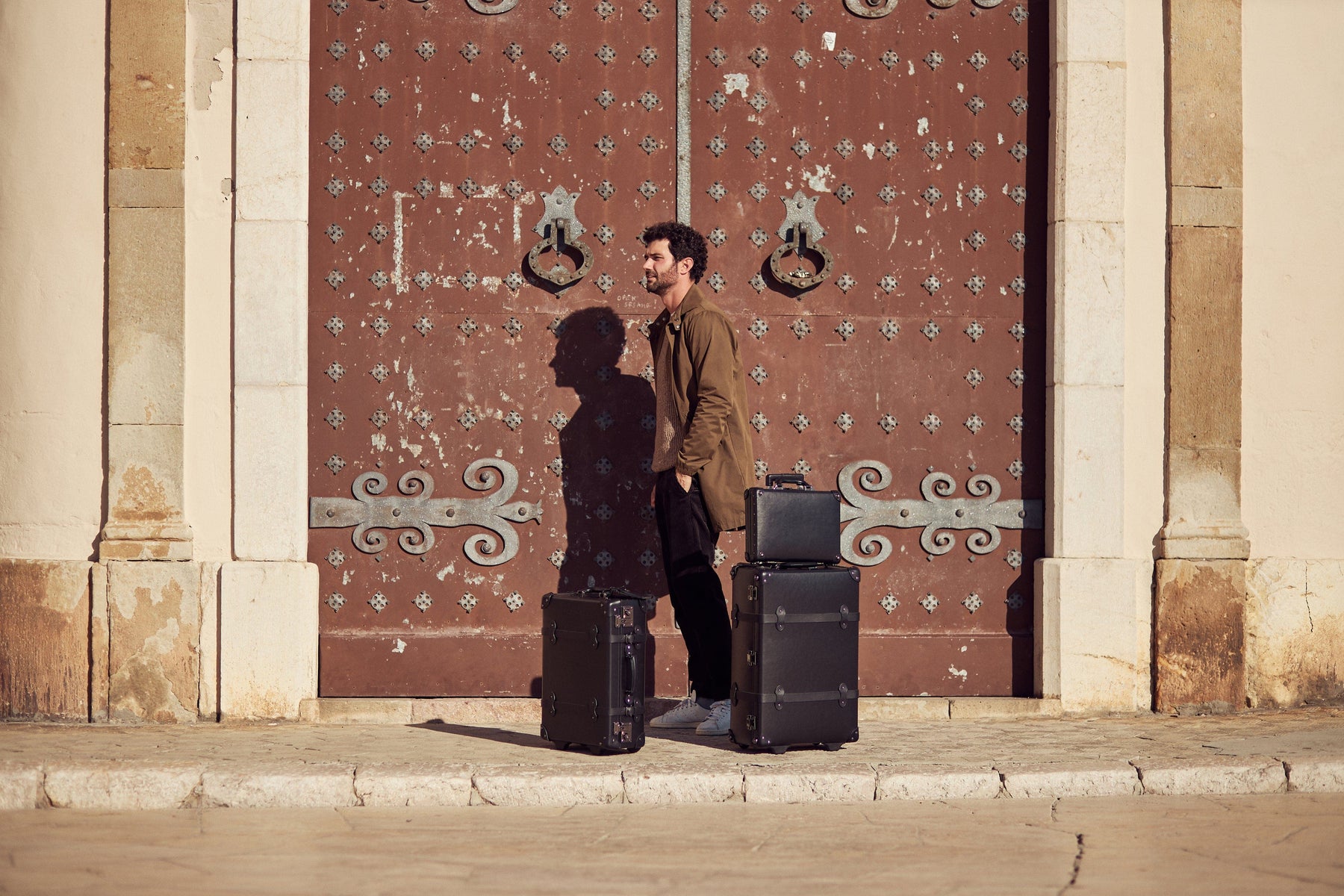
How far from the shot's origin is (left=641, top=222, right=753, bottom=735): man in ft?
18.7

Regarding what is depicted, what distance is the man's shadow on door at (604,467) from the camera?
6.67 meters

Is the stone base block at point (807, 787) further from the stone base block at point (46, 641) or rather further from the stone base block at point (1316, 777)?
the stone base block at point (46, 641)

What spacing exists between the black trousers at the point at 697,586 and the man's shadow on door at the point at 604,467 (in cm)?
76

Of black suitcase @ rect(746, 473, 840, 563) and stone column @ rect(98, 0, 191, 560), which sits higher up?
stone column @ rect(98, 0, 191, 560)

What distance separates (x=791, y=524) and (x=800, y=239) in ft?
6.05

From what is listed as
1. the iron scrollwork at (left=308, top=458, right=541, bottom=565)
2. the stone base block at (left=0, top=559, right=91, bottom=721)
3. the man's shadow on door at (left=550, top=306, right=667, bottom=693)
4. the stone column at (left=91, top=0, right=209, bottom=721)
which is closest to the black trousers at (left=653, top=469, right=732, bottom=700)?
the man's shadow on door at (left=550, top=306, right=667, bottom=693)

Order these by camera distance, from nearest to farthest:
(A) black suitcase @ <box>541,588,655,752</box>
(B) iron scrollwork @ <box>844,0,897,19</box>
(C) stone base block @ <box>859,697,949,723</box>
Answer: (A) black suitcase @ <box>541,588,655,752</box> → (C) stone base block @ <box>859,697,949,723</box> → (B) iron scrollwork @ <box>844,0,897,19</box>

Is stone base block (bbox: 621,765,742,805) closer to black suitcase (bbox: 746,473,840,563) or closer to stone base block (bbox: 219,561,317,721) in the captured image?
black suitcase (bbox: 746,473,840,563)

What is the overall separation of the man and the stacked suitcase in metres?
0.31

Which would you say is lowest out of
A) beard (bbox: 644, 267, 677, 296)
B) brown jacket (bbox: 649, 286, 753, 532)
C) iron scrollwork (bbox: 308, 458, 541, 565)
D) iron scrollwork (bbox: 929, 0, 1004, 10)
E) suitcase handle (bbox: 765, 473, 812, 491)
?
iron scrollwork (bbox: 308, 458, 541, 565)

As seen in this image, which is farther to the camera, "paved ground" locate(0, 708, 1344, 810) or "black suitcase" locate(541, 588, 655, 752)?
"black suitcase" locate(541, 588, 655, 752)

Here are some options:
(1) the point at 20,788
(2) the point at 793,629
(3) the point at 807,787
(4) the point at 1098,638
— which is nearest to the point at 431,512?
(2) the point at 793,629

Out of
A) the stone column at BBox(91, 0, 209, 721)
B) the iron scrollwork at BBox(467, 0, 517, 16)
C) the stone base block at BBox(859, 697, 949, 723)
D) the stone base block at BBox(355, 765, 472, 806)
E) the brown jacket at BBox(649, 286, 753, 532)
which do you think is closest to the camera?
the stone base block at BBox(355, 765, 472, 806)

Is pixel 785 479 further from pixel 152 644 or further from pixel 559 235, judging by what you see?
pixel 152 644
